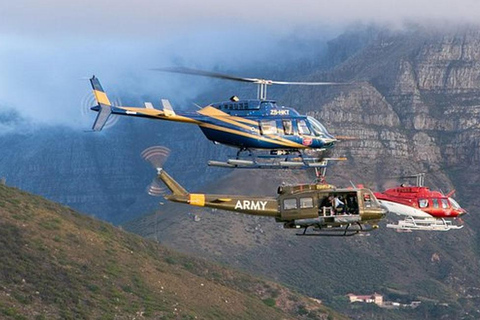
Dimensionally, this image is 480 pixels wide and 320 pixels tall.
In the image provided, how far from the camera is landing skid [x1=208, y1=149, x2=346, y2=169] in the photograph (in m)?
148

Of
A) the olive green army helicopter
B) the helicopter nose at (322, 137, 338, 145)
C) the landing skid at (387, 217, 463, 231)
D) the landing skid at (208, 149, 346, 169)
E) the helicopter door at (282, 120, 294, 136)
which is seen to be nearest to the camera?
the olive green army helicopter

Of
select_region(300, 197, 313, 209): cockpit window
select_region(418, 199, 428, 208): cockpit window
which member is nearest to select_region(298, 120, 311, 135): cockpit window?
select_region(300, 197, 313, 209): cockpit window

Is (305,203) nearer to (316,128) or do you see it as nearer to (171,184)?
(171,184)

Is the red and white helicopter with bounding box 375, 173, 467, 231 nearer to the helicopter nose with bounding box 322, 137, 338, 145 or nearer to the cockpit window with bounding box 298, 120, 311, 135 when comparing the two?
the helicopter nose with bounding box 322, 137, 338, 145

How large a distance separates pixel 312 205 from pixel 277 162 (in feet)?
58.1

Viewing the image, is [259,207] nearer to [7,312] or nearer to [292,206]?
[292,206]

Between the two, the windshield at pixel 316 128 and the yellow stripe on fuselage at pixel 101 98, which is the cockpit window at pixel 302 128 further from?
the yellow stripe on fuselage at pixel 101 98

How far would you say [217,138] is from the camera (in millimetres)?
150250

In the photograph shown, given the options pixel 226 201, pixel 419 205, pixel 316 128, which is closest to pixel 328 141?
pixel 316 128

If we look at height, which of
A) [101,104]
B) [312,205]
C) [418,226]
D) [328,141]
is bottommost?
[418,226]

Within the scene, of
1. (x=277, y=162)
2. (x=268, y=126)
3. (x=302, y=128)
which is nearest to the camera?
(x=268, y=126)

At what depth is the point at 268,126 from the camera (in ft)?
492

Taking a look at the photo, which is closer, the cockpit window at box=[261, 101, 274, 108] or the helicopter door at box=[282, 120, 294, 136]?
the cockpit window at box=[261, 101, 274, 108]

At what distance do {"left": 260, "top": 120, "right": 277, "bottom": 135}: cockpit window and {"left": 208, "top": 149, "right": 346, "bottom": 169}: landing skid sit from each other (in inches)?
101
